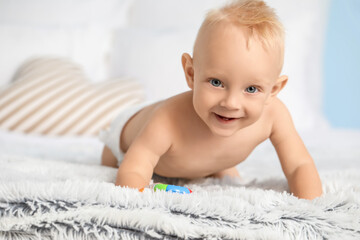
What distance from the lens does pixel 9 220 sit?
0.64 metres

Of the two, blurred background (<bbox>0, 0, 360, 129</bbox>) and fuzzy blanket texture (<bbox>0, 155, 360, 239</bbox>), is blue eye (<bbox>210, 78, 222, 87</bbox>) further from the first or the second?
blurred background (<bbox>0, 0, 360, 129</bbox>)

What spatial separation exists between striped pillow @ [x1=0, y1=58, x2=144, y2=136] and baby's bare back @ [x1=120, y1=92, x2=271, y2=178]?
2.77ft

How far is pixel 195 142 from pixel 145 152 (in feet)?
0.37

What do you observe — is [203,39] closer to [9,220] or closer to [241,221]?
[241,221]

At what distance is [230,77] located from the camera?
76cm

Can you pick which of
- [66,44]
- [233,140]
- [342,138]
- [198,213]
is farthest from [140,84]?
[198,213]

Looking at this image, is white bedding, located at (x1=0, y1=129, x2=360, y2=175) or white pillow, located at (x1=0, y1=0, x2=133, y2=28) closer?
white bedding, located at (x1=0, y1=129, x2=360, y2=175)

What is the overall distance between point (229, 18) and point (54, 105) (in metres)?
1.16

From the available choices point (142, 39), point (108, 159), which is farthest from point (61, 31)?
point (108, 159)

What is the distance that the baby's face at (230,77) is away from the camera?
2.49 ft

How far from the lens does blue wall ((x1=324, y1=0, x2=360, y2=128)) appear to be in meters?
2.58

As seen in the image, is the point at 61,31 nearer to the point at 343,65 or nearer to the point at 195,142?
the point at 195,142

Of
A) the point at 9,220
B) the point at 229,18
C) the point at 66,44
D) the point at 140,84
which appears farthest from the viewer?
the point at 66,44

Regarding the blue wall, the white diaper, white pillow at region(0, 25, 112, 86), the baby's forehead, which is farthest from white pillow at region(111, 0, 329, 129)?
the baby's forehead
